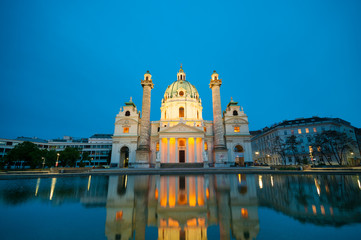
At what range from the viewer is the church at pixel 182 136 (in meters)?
43.1

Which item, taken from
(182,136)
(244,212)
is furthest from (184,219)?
(182,136)

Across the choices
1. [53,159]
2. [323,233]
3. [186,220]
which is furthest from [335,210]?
[53,159]

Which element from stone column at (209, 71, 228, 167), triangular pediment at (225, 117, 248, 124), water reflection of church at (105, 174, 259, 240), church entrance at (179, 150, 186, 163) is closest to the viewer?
water reflection of church at (105, 174, 259, 240)

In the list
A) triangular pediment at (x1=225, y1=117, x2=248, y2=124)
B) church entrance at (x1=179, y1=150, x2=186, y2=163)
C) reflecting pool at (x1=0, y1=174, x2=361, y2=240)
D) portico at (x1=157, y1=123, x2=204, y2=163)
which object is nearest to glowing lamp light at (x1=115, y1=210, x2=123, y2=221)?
reflecting pool at (x1=0, y1=174, x2=361, y2=240)

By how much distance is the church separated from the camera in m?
43.1

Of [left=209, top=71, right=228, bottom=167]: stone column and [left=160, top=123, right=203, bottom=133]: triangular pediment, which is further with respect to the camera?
[left=160, top=123, right=203, bottom=133]: triangular pediment

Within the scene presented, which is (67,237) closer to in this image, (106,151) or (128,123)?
(128,123)

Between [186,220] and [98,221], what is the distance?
2767 millimetres

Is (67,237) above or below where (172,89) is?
below

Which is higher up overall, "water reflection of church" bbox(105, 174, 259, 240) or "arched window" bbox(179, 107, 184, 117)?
"arched window" bbox(179, 107, 184, 117)

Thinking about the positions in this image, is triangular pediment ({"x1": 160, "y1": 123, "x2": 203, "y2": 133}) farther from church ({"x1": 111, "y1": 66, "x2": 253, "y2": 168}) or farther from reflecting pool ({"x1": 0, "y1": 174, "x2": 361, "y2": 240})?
reflecting pool ({"x1": 0, "y1": 174, "x2": 361, "y2": 240})

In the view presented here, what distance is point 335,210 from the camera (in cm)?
609

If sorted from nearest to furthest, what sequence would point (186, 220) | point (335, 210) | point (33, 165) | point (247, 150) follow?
point (186, 220) → point (335, 210) → point (33, 165) → point (247, 150)

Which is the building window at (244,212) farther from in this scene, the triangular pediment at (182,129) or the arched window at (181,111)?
the arched window at (181,111)
